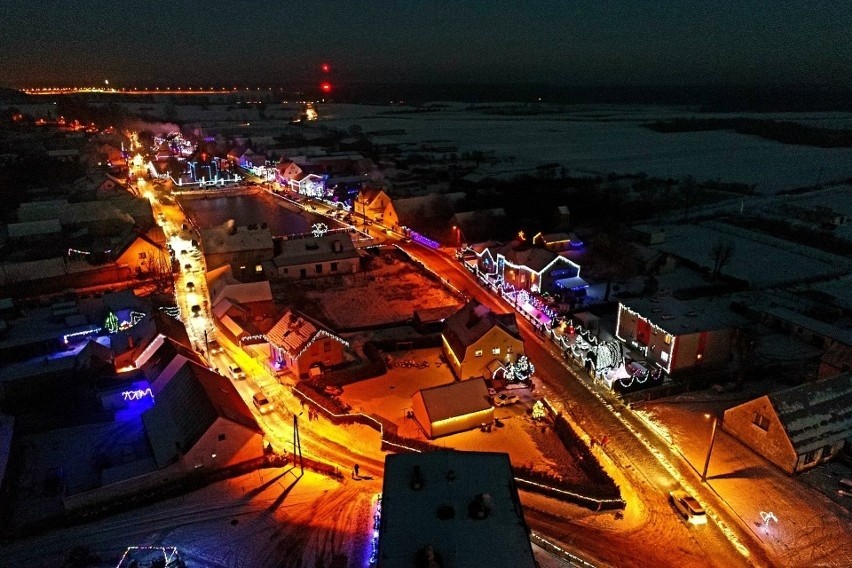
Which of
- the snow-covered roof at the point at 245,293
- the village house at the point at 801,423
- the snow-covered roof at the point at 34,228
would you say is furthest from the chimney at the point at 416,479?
the snow-covered roof at the point at 34,228

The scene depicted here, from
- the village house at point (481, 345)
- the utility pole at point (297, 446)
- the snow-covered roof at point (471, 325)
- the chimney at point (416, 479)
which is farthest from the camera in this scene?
the snow-covered roof at point (471, 325)

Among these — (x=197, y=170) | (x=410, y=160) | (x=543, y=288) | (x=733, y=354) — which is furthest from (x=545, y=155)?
(x=733, y=354)

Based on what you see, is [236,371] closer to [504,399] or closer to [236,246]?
[504,399]

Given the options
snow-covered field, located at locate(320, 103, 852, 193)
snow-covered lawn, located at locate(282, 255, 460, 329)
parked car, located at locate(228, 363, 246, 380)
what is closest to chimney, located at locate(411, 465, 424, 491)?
parked car, located at locate(228, 363, 246, 380)

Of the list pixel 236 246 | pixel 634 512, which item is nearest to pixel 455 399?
pixel 634 512

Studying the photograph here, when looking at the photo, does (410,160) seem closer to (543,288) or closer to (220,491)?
(543,288)

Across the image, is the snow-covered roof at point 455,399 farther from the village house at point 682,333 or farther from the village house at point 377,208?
the village house at point 377,208
